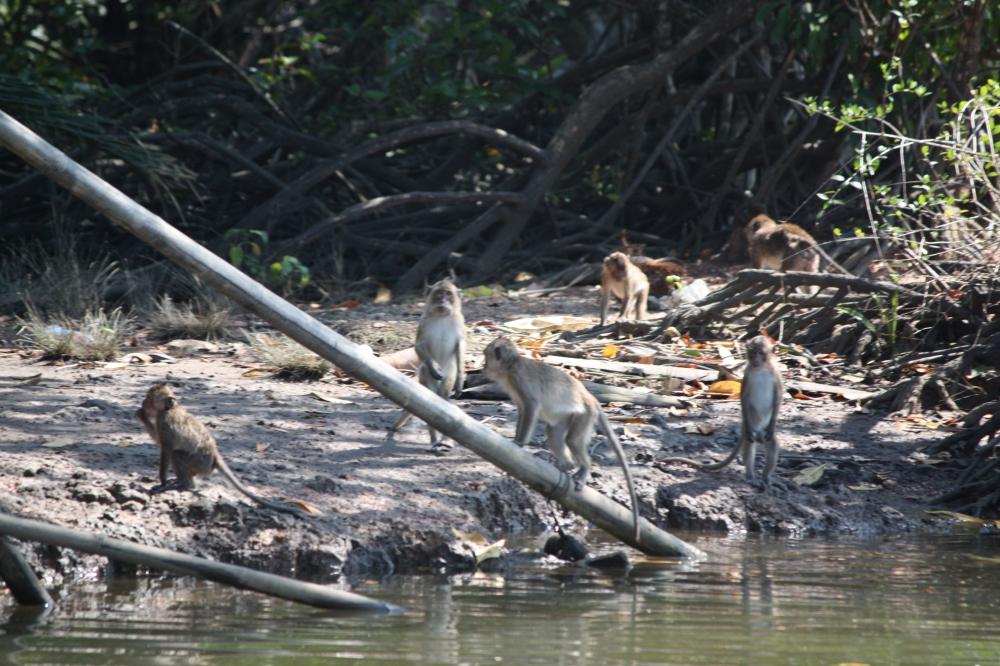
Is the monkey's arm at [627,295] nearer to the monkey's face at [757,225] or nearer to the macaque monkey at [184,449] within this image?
the monkey's face at [757,225]

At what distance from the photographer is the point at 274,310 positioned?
18.9 feet

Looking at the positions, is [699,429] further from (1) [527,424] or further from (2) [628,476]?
(2) [628,476]

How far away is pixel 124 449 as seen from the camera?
780 cm

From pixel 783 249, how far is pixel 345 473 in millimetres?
6034

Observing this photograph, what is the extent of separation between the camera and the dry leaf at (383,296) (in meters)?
14.3

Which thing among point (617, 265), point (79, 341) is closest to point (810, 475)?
point (617, 265)

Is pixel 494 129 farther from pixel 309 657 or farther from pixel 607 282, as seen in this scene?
pixel 309 657

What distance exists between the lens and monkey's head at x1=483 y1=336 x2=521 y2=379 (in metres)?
7.89

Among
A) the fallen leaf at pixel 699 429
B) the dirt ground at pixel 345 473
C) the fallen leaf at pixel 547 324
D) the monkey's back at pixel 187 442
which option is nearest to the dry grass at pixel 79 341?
the dirt ground at pixel 345 473

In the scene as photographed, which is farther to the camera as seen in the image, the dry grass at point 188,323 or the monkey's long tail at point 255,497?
the dry grass at point 188,323

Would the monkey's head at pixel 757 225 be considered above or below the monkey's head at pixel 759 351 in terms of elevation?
above

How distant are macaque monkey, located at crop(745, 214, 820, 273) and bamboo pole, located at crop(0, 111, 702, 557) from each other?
20.6 feet

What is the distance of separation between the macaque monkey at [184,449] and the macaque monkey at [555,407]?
1.47 metres

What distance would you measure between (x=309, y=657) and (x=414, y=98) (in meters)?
12.1
